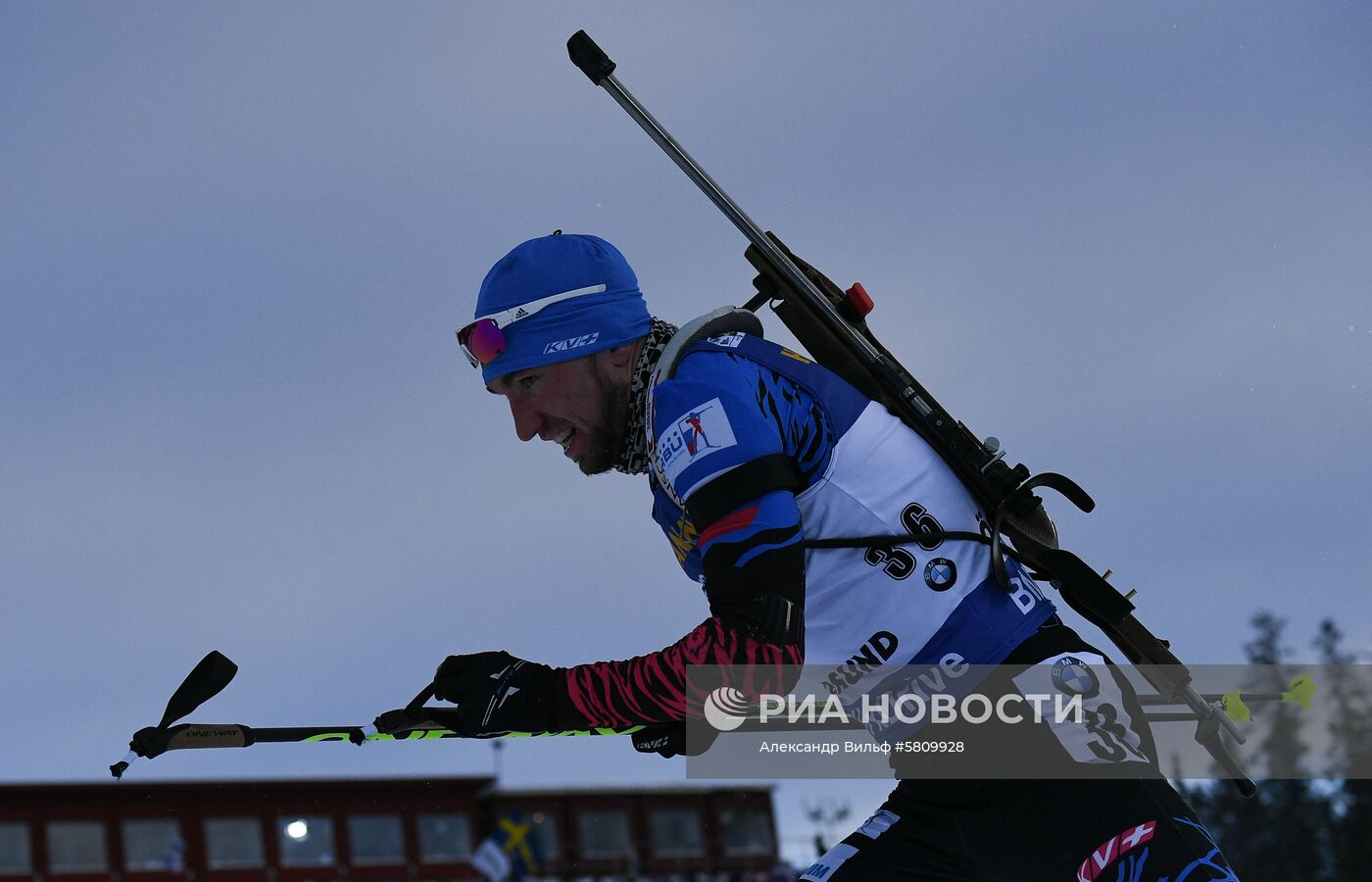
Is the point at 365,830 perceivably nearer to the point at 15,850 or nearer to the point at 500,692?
the point at 15,850

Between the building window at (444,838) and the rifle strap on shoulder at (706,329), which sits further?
the building window at (444,838)

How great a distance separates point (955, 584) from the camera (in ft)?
10.7

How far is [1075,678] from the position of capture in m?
3.16

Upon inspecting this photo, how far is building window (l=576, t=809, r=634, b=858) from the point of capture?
5775 cm

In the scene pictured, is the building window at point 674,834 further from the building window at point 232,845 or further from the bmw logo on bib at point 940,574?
the bmw logo on bib at point 940,574

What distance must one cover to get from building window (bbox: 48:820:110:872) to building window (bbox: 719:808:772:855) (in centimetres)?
2476

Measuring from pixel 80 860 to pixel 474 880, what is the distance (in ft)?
47.1

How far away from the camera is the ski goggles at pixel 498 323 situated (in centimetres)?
360

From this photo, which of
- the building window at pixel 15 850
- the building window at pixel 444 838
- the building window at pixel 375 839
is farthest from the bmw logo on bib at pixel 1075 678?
the building window at pixel 444 838

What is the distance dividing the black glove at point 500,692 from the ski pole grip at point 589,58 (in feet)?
5.28

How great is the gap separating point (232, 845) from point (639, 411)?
5292 centimetres

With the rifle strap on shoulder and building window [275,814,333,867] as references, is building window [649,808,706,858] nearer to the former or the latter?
building window [275,814,333,867]

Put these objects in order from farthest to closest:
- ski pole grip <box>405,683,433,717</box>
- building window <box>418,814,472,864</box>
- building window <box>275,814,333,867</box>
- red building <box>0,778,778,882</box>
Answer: building window <box>418,814,472,864</box>, building window <box>275,814,333,867</box>, red building <box>0,778,778,882</box>, ski pole grip <box>405,683,433,717</box>

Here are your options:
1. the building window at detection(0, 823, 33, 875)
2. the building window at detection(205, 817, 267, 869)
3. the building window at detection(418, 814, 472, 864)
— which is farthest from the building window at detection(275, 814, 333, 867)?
the building window at detection(0, 823, 33, 875)
